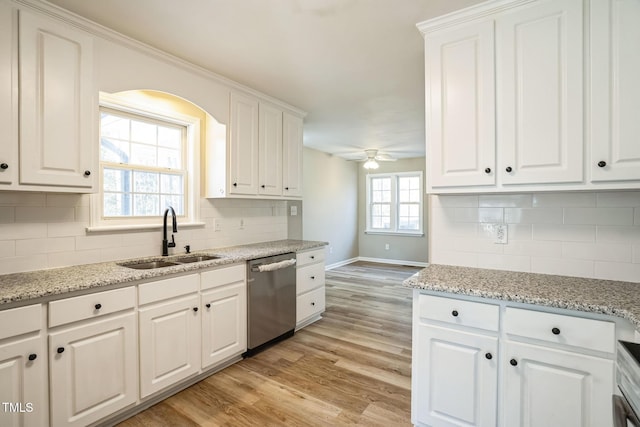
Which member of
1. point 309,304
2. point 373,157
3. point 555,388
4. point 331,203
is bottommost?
point 309,304

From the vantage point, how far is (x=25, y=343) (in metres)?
1.49

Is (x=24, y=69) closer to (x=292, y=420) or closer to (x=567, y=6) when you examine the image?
(x=292, y=420)

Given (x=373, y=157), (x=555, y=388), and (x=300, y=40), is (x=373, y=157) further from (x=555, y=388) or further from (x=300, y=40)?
(x=555, y=388)

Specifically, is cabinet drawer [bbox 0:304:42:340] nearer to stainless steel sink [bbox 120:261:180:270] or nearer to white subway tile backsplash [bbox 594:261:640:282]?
stainless steel sink [bbox 120:261:180:270]

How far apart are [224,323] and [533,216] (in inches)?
91.5

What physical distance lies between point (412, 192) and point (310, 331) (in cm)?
462

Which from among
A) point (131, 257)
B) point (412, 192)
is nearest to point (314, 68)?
point (131, 257)

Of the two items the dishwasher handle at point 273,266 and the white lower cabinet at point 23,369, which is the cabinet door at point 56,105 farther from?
the dishwasher handle at point 273,266

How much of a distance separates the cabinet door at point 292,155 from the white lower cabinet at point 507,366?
2216mm

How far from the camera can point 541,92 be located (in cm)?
166

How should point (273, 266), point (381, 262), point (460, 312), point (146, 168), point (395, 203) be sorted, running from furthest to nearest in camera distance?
point (381, 262), point (395, 203), point (273, 266), point (146, 168), point (460, 312)

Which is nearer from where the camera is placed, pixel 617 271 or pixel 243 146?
pixel 617 271

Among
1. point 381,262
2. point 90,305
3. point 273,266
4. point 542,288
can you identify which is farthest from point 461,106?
point 381,262

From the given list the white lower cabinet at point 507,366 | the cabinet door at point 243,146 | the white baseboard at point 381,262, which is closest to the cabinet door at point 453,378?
the white lower cabinet at point 507,366
